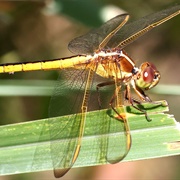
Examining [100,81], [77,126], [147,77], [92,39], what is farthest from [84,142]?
[92,39]

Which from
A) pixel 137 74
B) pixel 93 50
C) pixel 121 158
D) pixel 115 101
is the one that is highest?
pixel 93 50

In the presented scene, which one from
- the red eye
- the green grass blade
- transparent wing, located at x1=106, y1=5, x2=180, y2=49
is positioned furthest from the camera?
transparent wing, located at x1=106, y1=5, x2=180, y2=49

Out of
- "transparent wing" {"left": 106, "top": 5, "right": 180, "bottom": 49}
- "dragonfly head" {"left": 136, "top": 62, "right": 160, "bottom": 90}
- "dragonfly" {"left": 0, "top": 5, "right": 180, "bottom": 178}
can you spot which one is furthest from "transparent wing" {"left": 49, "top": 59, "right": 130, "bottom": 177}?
"transparent wing" {"left": 106, "top": 5, "right": 180, "bottom": 49}

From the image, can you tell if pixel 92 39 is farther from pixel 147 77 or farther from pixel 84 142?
pixel 84 142

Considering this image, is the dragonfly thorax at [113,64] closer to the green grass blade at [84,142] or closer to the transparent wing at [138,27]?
the transparent wing at [138,27]

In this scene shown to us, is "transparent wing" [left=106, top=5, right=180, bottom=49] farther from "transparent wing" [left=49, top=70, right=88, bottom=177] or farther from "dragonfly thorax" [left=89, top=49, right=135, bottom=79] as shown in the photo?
"transparent wing" [left=49, top=70, right=88, bottom=177]

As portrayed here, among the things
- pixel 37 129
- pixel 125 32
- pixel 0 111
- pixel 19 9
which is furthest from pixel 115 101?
pixel 19 9

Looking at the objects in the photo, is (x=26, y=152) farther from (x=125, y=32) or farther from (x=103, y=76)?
(x=125, y=32)
